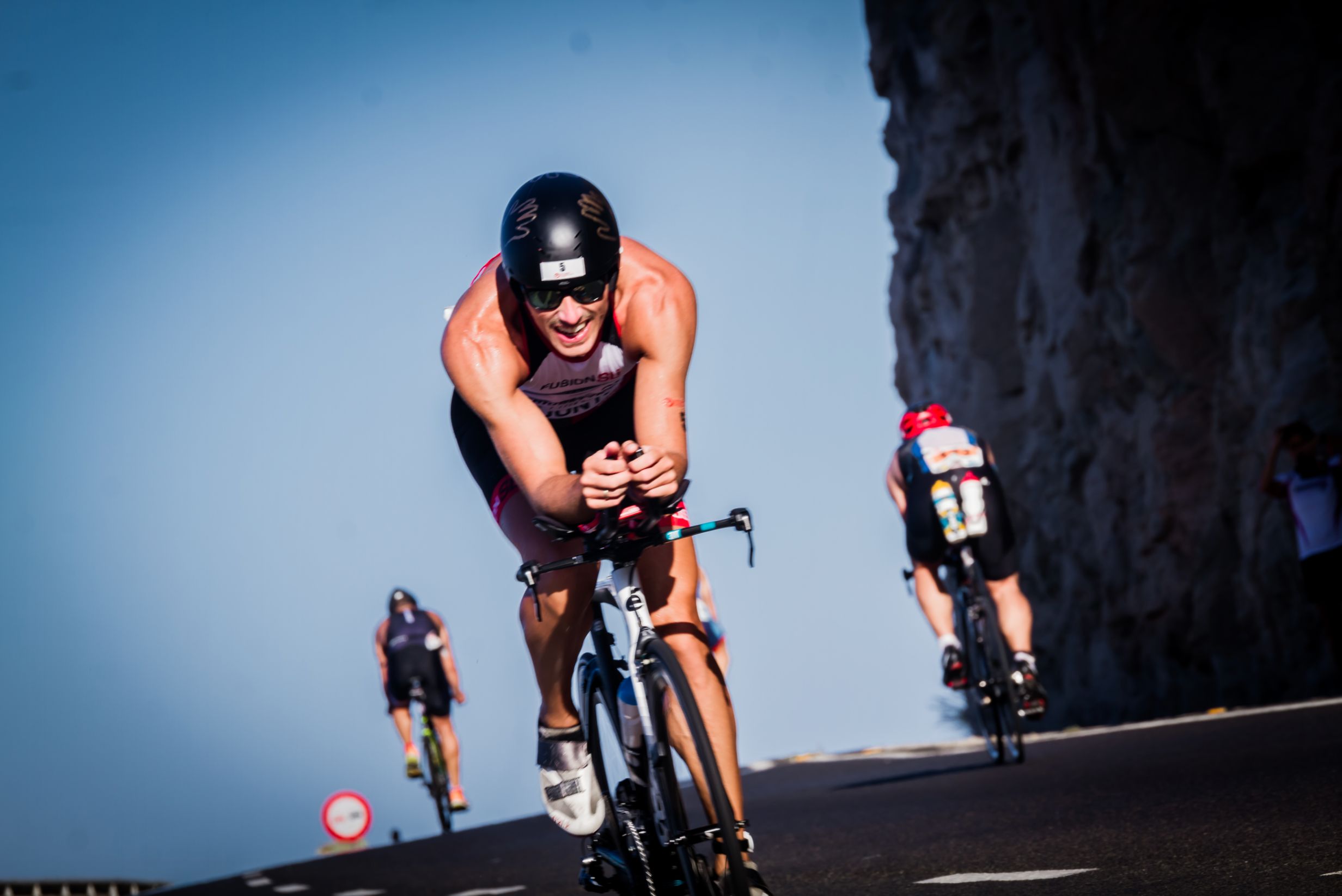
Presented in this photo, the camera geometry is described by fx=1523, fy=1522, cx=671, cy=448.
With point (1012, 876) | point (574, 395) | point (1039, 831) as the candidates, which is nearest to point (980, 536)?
point (1039, 831)

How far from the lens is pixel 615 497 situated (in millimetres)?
3393

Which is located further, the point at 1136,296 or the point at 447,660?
the point at 1136,296

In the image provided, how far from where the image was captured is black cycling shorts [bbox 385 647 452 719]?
14.1 meters

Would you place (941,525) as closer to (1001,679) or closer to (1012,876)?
(1001,679)

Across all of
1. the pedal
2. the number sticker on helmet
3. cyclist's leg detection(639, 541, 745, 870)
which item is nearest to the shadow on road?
the pedal

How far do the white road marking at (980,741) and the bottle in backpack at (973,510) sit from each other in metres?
2.42

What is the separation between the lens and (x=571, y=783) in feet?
14.0

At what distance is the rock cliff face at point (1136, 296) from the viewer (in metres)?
16.5

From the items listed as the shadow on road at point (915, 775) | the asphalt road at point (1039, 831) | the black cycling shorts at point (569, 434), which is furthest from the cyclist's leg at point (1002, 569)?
the black cycling shorts at point (569, 434)

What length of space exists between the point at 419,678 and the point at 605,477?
11.2 m

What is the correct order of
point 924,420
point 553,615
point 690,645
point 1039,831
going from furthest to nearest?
1. point 924,420
2. point 1039,831
3. point 553,615
4. point 690,645

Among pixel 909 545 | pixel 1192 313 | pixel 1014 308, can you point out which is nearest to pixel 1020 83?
pixel 1014 308

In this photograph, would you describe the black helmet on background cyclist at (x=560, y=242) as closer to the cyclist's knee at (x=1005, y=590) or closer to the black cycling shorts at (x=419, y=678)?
the cyclist's knee at (x=1005, y=590)

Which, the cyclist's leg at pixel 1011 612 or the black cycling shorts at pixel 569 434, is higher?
the black cycling shorts at pixel 569 434
